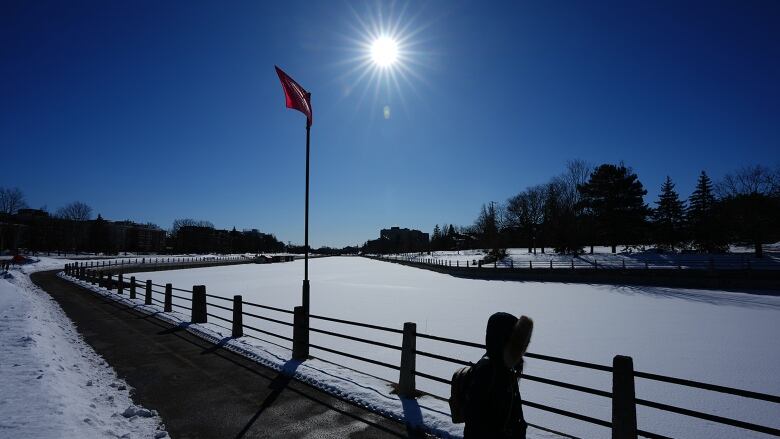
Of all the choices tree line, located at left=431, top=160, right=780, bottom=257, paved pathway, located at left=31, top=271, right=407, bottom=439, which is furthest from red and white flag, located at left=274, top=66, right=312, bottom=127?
tree line, located at left=431, top=160, right=780, bottom=257

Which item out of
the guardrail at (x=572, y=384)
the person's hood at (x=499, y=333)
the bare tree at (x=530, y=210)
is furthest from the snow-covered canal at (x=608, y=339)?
the bare tree at (x=530, y=210)

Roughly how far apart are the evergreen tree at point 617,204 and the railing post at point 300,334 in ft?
199

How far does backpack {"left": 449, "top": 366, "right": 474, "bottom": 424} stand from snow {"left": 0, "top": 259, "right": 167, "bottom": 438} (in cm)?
454

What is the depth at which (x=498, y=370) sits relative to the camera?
257 centimetres

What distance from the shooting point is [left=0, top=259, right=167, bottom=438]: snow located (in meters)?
4.75

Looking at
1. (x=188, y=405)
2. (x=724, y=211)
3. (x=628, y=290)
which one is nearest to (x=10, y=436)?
(x=188, y=405)

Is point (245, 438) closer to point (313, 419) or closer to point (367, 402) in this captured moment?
point (313, 419)

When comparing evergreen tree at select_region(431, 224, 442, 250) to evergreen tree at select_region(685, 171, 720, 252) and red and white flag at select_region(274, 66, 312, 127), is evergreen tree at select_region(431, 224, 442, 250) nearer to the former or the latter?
evergreen tree at select_region(685, 171, 720, 252)

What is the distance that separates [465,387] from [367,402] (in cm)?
421

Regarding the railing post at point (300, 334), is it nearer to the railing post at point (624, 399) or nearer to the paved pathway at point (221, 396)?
the paved pathway at point (221, 396)

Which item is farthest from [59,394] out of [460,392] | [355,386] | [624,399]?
[624,399]

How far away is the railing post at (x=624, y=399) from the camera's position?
416 centimetres

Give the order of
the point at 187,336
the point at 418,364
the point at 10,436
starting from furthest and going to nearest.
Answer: the point at 187,336 → the point at 418,364 → the point at 10,436

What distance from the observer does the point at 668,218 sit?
7425 centimetres
